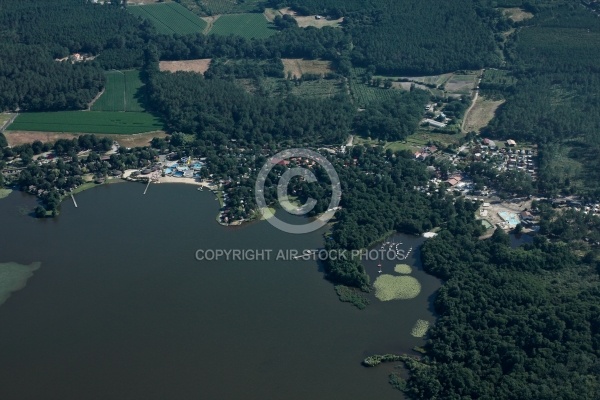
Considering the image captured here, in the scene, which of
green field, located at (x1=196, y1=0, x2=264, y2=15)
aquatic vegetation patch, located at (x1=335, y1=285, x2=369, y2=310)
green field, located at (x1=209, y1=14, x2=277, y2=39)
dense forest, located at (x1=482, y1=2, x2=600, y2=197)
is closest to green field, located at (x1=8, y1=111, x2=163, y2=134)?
green field, located at (x1=209, y1=14, x2=277, y2=39)

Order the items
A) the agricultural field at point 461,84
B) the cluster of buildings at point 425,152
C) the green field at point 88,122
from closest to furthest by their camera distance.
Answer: the cluster of buildings at point 425,152
the green field at point 88,122
the agricultural field at point 461,84

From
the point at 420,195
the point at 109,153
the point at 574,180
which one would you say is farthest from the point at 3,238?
the point at 574,180

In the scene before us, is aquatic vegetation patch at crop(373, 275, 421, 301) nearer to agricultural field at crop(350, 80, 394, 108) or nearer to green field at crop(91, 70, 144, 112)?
agricultural field at crop(350, 80, 394, 108)

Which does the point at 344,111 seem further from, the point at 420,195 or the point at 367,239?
the point at 367,239

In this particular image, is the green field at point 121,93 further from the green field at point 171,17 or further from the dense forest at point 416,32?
the dense forest at point 416,32

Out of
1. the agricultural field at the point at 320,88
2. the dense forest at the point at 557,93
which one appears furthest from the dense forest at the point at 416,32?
the agricultural field at the point at 320,88

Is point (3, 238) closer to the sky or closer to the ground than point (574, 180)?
closer to the ground
